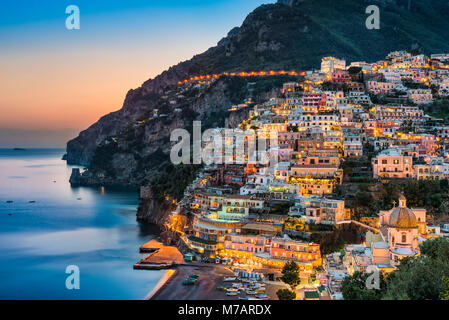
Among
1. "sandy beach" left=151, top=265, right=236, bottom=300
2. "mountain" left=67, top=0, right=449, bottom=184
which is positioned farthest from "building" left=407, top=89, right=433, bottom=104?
"sandy beach" left=151, top=265, right=236, bottom=300

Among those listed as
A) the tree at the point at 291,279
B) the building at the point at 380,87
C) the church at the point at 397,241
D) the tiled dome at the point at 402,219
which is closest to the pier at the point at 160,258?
the tree at the point at 291,279

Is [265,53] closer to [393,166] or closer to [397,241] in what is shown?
[393,166]

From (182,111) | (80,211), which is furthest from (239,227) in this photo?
(182,111)

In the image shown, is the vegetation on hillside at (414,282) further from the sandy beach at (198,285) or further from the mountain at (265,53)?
the mountain at (265,53)

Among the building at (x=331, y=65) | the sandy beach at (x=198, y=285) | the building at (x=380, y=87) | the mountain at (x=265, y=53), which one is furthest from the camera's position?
the mountain at (x=265, y=53)

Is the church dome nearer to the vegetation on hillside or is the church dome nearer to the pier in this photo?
Answer: the vegetation on hillside

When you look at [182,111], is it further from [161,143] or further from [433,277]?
[433,277]
